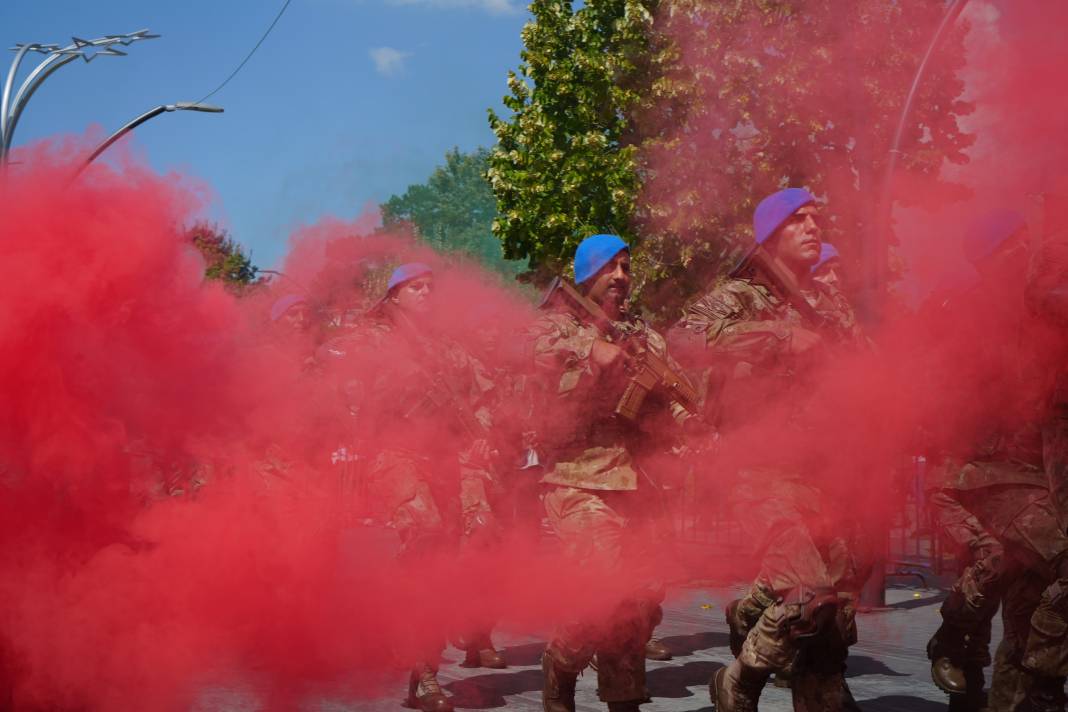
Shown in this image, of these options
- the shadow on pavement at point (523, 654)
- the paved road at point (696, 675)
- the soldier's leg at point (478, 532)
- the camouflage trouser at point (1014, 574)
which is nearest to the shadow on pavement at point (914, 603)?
the paved road at point (696, 675)

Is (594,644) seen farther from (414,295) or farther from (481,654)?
(414,295)

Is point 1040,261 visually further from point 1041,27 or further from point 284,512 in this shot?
point 284,512

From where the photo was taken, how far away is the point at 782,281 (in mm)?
5367

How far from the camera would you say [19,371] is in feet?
15.3

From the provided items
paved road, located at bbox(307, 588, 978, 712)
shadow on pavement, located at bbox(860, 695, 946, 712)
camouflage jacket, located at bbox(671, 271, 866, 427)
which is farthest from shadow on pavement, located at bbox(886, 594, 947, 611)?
camouflage jacket, located at bbox(671, 271, 866, 427)

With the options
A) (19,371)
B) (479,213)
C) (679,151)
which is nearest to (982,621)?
(19,371)

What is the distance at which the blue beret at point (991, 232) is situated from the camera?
594 centimetres

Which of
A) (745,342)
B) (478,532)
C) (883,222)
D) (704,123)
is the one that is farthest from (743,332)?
(704,123)

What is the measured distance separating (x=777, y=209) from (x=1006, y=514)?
5.65 ft

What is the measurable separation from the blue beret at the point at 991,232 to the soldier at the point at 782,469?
0.88 metres

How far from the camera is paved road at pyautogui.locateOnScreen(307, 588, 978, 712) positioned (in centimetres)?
662

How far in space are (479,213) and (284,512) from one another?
64.5 metres

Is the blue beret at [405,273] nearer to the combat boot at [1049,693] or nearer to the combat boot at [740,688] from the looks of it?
the combat boot at [740,688]

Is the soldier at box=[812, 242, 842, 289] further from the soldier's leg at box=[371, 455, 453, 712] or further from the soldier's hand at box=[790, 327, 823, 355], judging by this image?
the soldier's leg at box=[371, 455, 453, 712]
